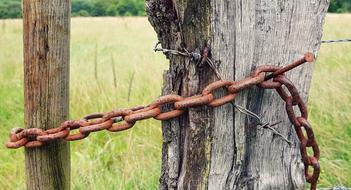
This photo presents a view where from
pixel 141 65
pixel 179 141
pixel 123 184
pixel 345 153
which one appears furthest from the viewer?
pixel 141 65

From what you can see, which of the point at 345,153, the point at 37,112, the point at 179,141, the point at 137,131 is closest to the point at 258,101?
the point at 179,141

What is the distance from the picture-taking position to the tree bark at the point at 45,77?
1555 mm

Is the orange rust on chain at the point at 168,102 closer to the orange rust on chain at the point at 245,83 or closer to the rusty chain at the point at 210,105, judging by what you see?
the rusty chain at the point at 210,105

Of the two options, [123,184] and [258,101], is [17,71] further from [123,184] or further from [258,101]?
[258,101]

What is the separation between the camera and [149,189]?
3.00m

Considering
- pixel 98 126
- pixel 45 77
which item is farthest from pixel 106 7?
pixel 98 126

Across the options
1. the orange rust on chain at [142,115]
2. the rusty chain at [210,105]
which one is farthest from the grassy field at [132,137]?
the orange rust on chain at [142,115]

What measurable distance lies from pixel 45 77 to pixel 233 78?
0.57 metres

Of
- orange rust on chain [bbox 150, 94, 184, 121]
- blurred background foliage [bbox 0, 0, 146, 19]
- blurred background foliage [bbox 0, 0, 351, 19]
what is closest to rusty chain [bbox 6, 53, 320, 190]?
orange rust on chain [bbox 150, 94, 184, 121]

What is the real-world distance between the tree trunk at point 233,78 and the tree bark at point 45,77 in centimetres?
32

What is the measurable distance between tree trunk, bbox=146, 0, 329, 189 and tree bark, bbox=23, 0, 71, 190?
0.32 metres

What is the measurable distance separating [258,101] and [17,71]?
6624 millimetres

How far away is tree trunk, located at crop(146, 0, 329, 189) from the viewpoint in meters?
1.36

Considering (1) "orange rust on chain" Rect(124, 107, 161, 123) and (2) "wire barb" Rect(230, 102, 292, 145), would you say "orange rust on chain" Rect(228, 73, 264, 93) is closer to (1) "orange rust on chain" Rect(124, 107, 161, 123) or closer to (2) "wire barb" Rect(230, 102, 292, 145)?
(2) "wire barb" Rect(230, 102, 292, 145)
